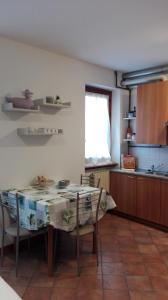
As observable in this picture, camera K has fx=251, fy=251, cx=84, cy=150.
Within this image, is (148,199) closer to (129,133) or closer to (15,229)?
(129,133)

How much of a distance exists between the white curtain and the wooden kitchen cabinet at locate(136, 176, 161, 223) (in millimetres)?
837

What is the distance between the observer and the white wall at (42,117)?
3014mm

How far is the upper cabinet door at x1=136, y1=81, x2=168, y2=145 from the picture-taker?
3.73 metres

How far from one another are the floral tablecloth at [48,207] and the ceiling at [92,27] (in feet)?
5.91

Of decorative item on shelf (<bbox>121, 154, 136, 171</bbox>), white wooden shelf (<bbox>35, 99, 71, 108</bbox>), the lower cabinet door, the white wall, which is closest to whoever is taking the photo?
the white wall

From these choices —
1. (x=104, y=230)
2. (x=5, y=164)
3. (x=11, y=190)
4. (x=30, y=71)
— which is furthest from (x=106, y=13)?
(x=104, y=230)

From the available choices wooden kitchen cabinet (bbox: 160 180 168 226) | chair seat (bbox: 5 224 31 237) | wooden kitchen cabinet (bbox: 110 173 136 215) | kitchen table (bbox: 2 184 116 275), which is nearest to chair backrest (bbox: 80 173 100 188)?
wooden kitchen cabinet (bbox: 110 173 136 215)

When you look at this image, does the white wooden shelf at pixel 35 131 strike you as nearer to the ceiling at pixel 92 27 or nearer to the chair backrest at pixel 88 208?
the chair backrest at pixel 88 208

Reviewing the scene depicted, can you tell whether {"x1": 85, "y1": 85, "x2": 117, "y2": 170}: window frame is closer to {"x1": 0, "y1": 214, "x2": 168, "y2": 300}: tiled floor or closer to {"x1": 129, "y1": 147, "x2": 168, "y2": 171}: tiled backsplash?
{"x1": 129, "y1": 147, "x2": 168, "y2": 171}: tiled backsplash

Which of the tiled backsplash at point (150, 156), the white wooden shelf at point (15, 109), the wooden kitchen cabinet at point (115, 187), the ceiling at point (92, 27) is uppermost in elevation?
the ceiling at point (92, 27)

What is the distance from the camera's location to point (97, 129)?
173 inches

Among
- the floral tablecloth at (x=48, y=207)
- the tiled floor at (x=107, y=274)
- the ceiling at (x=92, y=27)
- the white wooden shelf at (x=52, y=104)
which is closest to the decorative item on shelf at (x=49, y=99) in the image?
the white wooden shelf at (x=52, y=104)

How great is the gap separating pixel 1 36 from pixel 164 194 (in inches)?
118

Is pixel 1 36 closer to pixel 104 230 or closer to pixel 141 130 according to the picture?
pixel 141 130
